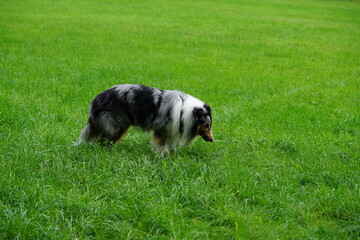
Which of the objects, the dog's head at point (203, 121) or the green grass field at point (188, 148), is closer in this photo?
the green grass field at point (188, 148)

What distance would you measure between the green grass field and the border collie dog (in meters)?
0.28

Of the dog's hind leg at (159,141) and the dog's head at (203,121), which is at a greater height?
the dog's head at (203,121)

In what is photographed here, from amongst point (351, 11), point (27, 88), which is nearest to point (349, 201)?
point (27, 88)

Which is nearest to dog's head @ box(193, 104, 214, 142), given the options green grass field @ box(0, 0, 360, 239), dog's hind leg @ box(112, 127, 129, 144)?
green grass field @ box(0, 0, 360, 239)

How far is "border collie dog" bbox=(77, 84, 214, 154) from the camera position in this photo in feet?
21.1

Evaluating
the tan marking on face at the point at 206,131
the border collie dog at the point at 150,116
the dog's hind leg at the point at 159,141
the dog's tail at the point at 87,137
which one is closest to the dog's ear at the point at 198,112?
the border collie dog at the point at 150,116

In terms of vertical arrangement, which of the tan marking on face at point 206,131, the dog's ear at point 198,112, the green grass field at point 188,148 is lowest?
the green grass field at point 188,148

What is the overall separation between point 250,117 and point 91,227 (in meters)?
4.98

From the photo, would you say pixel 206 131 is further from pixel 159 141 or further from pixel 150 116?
pixel 150 116

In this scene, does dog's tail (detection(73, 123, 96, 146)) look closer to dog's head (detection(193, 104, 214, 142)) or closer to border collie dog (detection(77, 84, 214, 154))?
border collie dog (detection(77, 84, 214, 154))

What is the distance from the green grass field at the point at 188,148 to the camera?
464 centimetres

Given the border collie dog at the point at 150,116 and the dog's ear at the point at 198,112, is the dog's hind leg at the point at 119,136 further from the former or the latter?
the dog's ear at the point at 198,112

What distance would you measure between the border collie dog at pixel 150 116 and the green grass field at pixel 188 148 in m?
0.28

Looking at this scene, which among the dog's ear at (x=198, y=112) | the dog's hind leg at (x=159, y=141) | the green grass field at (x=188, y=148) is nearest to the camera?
the green grass field at (x=188, y=148)
